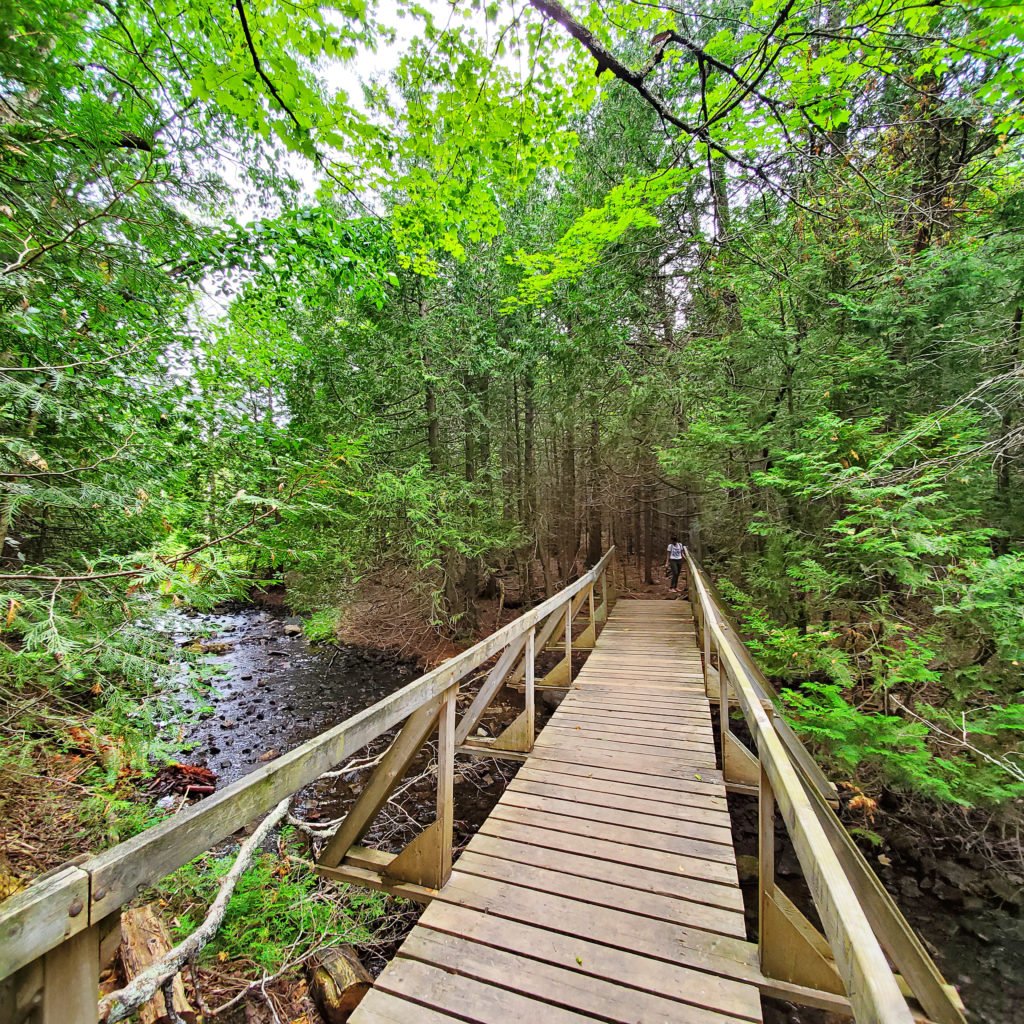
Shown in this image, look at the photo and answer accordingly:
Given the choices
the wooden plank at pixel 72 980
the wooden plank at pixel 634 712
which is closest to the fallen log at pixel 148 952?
the wooden plank at pixel 72 980

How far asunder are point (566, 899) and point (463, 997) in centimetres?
71

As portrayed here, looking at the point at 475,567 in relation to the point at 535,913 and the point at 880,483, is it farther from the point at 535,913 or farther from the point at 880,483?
the point at 535,913

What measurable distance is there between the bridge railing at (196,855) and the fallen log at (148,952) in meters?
1.74

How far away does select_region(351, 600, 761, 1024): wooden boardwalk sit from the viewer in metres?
1.88

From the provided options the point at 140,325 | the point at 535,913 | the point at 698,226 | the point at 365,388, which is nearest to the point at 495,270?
the point at 365,388

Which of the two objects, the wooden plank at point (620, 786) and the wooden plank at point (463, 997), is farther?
the wooden plank at point (620, 786)

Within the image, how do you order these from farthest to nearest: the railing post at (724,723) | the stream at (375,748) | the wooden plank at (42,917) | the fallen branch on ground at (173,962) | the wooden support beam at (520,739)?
the wooden support beam at (520,739) < the railing post at (724,723) < the stream at (375,748) < the fallen branch on ground at (173,962) < the wooden plank at (42,917)

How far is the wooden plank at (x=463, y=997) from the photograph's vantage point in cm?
182

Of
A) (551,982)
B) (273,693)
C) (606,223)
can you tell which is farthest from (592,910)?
(273,693)

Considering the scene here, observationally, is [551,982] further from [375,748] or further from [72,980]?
[375,748]

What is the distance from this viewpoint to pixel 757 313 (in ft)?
20.8

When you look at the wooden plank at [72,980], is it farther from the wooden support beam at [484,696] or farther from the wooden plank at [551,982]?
the wooden support beam at [484,696]

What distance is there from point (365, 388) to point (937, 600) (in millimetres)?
8524

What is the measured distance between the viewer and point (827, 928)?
1.33 metres
